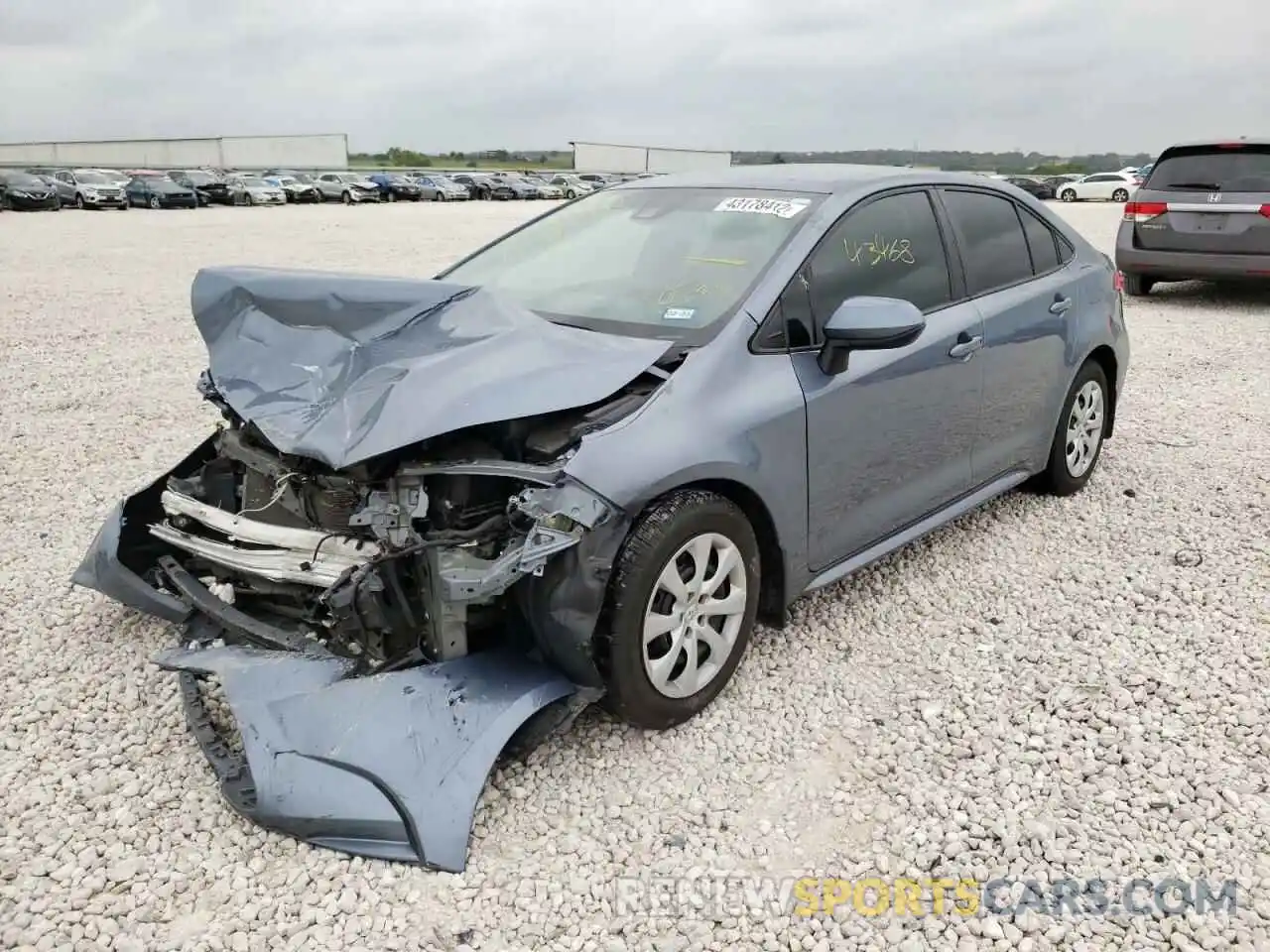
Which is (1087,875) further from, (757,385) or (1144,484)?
(1144,484)

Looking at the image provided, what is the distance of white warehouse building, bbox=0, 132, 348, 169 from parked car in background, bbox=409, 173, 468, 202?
21445mm

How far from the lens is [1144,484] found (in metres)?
5.26

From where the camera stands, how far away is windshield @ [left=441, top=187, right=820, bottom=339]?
337 cm

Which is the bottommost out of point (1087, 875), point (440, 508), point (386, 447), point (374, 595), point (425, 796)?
point (1087, 875)

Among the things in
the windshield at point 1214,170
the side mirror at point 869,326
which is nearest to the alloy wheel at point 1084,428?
the side mirror at point 869,326

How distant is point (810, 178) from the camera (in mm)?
3902

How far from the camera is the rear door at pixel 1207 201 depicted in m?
9.78

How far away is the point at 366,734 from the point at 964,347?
269 cm

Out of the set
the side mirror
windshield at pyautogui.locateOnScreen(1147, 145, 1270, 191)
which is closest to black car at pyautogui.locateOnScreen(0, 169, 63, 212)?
windshield at pyautogui.locateOnScreen(1147, 145, 1270, 191)

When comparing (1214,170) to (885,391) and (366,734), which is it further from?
(366,734)

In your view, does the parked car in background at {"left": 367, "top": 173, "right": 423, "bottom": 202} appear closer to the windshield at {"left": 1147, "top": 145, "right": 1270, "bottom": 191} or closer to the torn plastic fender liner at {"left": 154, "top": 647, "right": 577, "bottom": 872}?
the windshield at {"left": 1147, "top": 145, "right": 1270, "bottom": 191}

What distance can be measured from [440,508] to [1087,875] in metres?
1.99

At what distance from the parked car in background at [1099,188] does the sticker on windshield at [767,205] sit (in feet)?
142

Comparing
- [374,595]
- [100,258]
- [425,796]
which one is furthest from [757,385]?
[100,258]
